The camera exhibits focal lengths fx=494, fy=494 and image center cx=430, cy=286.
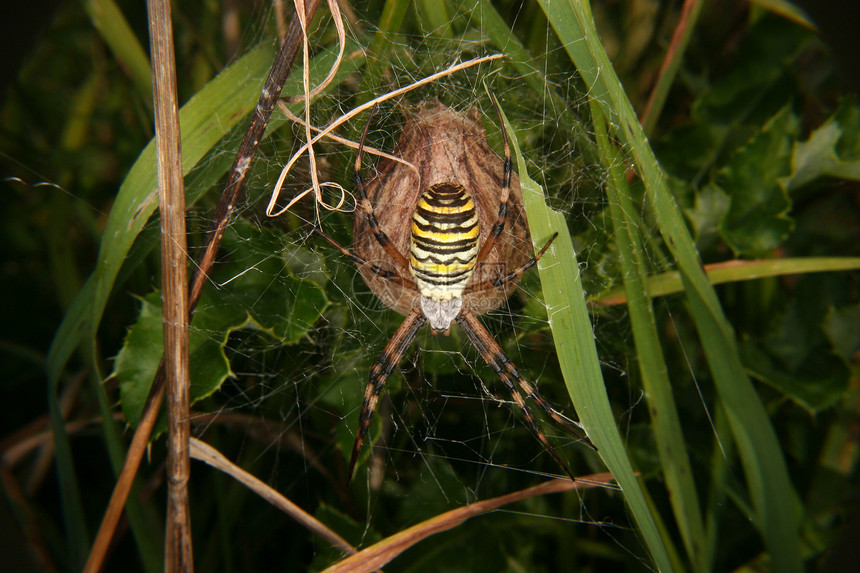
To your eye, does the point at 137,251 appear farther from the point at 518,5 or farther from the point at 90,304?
the point at 518,5

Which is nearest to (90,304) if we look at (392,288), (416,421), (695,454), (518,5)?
(392,288)

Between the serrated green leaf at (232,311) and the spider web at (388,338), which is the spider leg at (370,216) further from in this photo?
the serrated green leaf at (232,311)

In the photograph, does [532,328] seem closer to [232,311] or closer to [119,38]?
[232,311]

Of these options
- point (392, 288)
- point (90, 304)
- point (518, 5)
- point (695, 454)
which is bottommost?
point (695, 454)

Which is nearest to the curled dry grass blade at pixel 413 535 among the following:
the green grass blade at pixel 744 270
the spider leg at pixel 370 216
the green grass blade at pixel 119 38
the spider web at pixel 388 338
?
the spider web at pixel 388 338

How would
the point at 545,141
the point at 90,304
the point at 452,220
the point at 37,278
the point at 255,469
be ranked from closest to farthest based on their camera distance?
the point at 452,220 < the point at 90,304 < the point at 545,141 < the point at 255,469 < the point at 37,278

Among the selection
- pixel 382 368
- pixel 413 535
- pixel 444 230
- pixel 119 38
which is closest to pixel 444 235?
pixel 444 230

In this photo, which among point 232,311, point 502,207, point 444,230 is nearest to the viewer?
point 444,230
